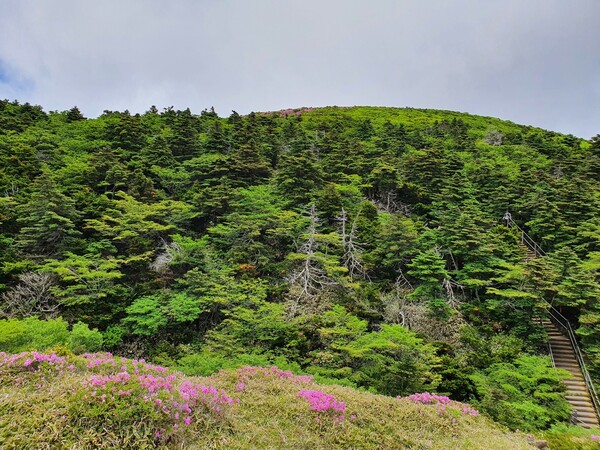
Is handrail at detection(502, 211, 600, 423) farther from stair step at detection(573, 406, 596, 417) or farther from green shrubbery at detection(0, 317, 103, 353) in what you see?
green shrubbery at detection(0, 317, 103, 353)

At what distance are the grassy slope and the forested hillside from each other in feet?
8.84

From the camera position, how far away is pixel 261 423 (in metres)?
5.04

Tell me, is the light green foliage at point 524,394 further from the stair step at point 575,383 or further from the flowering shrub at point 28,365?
the flowering shrub at point 28,365

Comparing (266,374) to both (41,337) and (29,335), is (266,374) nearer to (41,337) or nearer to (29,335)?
(41,337)

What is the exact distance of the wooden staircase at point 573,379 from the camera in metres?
10.5

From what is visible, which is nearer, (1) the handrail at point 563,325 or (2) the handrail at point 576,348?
(2) the handrail at point 576,348

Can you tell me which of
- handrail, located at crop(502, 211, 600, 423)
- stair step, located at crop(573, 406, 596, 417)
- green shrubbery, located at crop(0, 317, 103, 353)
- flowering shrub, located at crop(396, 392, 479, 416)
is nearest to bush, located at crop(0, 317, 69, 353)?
green shrubbery, located at crop(0, 317, 103, 353)

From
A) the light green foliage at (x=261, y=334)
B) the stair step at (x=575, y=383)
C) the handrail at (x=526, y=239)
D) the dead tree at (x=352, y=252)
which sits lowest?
the stair step at (x=575, y=383)

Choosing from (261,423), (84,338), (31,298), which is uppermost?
(31,298)

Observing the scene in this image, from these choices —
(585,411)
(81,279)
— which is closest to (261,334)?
(81,279)

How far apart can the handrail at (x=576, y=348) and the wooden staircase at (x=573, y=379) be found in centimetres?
10

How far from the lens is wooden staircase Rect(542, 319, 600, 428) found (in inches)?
414

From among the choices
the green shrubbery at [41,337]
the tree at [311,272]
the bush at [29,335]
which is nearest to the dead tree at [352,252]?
the tree at [311,272]

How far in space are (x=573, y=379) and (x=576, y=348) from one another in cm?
161
